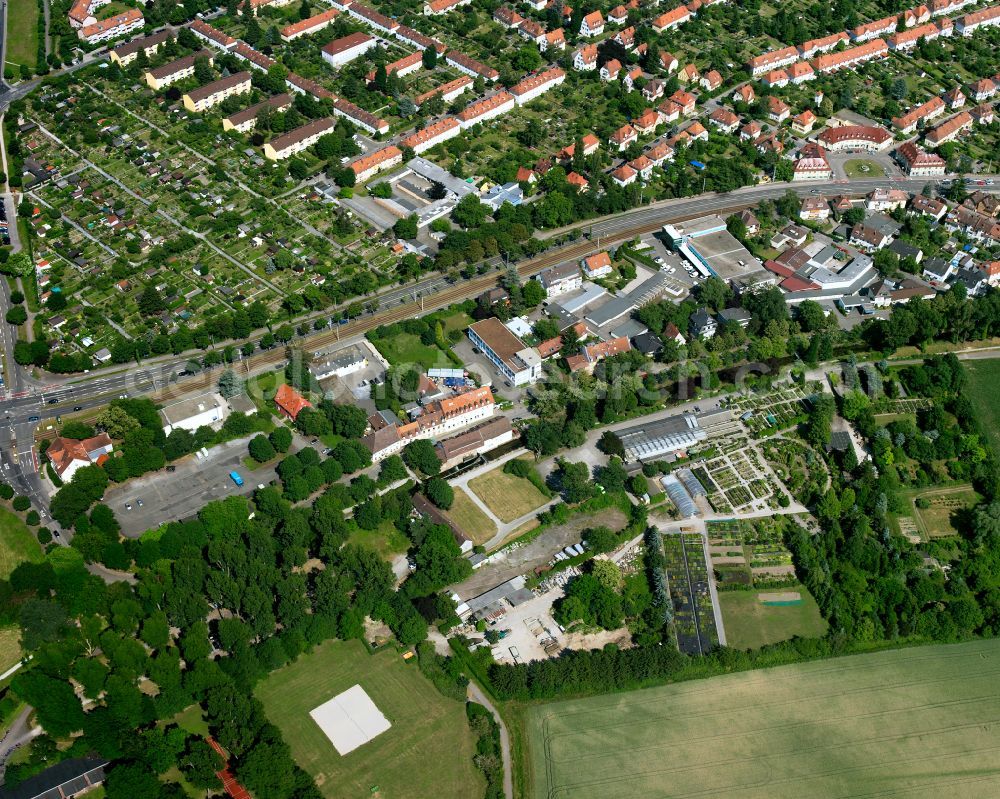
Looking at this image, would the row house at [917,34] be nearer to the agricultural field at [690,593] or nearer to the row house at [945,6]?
the row house at [945,6]

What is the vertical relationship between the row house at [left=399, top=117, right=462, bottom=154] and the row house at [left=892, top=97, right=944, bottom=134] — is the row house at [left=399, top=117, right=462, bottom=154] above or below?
below

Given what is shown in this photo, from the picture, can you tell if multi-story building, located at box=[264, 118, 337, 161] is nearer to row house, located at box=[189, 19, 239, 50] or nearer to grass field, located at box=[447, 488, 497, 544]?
row house, located at box=[189, 19, 239, 50]

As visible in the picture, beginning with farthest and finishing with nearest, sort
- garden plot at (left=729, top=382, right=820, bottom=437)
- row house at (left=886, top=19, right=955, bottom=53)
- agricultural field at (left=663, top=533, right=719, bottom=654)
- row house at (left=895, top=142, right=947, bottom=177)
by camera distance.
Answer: row house at (left=886, top=19, right=955, bottom=53) < row house at (left=895, top=142, right=947, bottom=177) < garden plot at (left=729, top=382, right=820, bottom=437) < agricultural field at (left=663, top=533, right=719, bottom=654)

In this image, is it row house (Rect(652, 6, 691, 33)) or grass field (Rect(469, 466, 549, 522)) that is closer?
grass field (Rect(469, 466, 549, 522))

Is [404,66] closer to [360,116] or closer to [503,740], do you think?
[360,116]

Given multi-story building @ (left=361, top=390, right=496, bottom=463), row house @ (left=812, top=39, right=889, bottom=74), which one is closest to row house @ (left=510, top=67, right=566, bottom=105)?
row house @ (left=812, top=39, right=889, bottom=74)

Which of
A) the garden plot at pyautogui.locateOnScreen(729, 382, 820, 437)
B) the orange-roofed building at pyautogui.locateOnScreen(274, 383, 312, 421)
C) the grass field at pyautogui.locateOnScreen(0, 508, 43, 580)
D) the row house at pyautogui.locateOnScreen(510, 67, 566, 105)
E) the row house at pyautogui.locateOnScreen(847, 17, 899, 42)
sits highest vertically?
the row house at pyautogui.locateOnScreen(847, 17, 899, 42)
